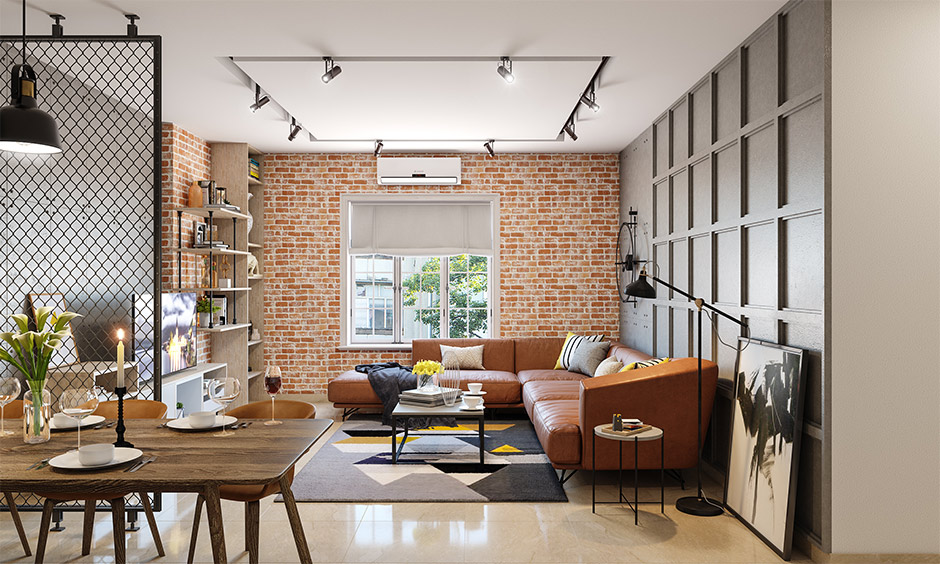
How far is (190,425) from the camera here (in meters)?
2.83

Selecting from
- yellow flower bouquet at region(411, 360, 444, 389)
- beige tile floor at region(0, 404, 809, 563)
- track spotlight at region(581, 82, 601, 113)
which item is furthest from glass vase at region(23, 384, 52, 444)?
track spotlight at region(581, 82, 601, 113)

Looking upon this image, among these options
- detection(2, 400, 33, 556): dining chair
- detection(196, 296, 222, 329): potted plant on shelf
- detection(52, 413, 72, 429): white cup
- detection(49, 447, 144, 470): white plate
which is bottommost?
detection(2, 400, 33, 556): dining chair

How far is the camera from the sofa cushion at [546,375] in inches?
252

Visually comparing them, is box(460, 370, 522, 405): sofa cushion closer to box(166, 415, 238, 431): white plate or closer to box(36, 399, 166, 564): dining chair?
box(36, 399, 166, 564): dining chair

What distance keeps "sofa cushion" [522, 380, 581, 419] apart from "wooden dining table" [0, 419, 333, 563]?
2747 millimetres

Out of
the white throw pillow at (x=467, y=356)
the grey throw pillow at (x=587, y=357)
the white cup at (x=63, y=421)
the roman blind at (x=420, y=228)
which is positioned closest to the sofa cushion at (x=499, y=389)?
the white throw pillow at (x=467, y=356)

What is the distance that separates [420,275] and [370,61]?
12.0 feet

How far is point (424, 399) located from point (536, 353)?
7.74ft

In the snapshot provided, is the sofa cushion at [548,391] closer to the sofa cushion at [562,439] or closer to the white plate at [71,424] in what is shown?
the sofa cushion at [562,439]

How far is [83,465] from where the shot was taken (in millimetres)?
2230

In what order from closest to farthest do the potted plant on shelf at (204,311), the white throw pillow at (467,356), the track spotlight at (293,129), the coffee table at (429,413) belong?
the coffee table at (429,413)
the track spotlight at (293,129)
the potted plant on shelf at (204,311)
the white throw pillow at (467,356)

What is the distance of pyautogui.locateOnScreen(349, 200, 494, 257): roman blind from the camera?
7.52m

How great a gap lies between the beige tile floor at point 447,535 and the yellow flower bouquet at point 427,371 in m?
1.34

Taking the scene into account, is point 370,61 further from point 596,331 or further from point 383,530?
point 596,331
